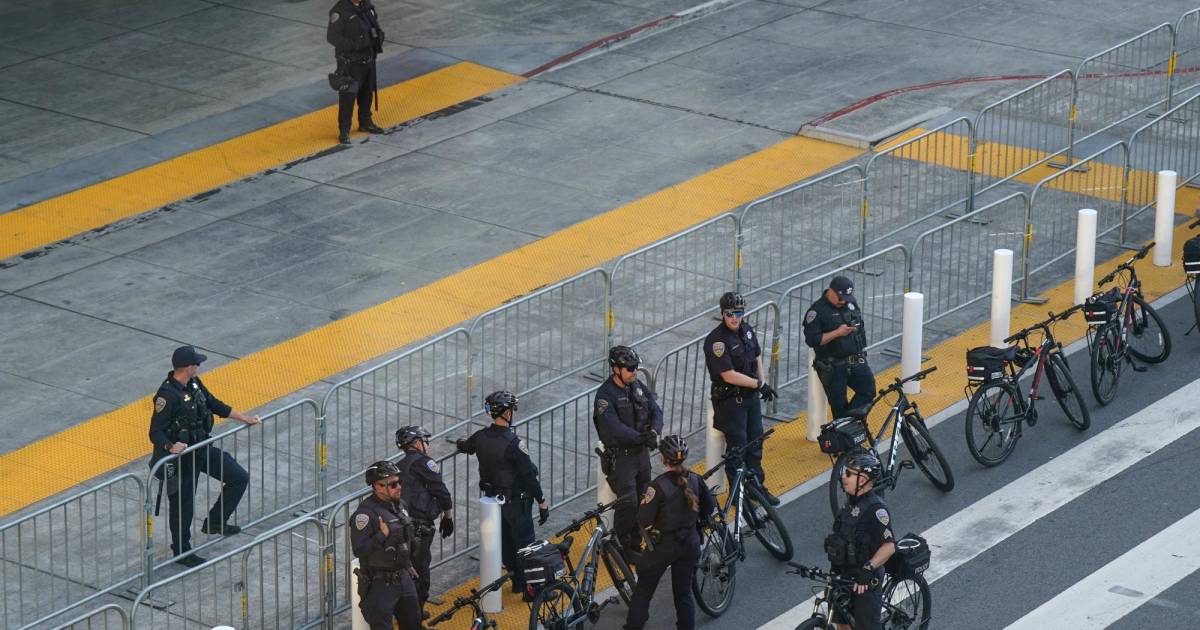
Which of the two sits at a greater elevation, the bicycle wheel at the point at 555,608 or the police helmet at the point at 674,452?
the police helmet at the point at 674,452

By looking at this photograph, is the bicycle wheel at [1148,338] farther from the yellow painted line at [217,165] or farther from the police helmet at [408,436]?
the yellow painted line at [217,165]

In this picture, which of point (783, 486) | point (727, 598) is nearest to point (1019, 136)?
point (783, 486)

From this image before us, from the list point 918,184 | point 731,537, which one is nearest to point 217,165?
point 918,184

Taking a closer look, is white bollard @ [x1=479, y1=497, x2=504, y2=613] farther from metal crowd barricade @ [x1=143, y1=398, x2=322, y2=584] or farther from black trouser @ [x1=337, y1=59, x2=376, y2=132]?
black trouser @ [x1=337, y1=59, x2=376, y2=132]

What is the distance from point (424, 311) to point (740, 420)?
15.4 ft

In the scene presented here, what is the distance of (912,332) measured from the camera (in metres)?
16.5

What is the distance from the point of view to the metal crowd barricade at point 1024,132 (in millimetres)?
21672

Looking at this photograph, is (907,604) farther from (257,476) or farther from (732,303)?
(257,476)

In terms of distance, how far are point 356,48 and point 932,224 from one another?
22.4 feet

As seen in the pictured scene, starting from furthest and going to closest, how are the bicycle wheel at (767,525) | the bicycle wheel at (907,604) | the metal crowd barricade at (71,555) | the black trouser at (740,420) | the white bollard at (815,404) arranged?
the white bollard at (815,404)
the black trouser at (740,420)
the bicycle wheel at (767,525)
the metal crowd barricade at (71,555)
the bicycle wheel at (907,604)

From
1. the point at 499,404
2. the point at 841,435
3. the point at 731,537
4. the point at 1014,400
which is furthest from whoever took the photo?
the point at 1014,400

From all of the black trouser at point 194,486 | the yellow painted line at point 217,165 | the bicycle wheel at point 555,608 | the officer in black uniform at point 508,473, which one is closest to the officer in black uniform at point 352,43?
the yellow painted line at point 217,165

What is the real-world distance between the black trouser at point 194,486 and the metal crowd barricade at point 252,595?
365 mm

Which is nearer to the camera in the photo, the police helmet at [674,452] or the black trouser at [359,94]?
the police helmet at [674,452]
